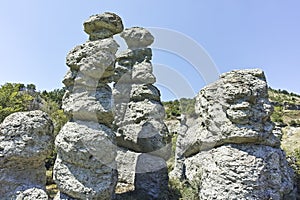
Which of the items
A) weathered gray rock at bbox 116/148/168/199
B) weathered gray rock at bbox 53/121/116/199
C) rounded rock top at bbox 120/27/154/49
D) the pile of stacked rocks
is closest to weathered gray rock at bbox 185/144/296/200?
Answer: weathered gray rock at bbox 53/121/116/199

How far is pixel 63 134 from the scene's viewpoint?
755 centimetres

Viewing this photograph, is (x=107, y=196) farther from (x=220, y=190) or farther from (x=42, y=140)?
(x=220, y=190)

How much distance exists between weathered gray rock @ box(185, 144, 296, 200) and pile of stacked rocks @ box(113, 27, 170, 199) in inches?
170

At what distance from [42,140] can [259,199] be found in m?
5.14

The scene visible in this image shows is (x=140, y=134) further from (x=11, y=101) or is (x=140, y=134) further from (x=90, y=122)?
(x=11, y=101)

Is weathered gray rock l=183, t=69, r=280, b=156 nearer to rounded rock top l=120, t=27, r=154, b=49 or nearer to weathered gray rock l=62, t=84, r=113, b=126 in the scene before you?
weathered gray rock l=62, t=84, r=113, b=126

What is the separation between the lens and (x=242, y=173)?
5.97m

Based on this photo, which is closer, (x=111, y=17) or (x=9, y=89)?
(x=111, y=17)

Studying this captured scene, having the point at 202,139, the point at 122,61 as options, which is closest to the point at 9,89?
the point at 122,61

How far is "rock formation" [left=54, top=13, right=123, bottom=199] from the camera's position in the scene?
281 inches

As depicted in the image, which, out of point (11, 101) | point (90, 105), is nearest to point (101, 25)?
point (90, 105)

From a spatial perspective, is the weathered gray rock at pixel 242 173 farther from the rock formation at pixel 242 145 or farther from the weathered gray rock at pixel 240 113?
the weathered gray rock at pixel 240 113

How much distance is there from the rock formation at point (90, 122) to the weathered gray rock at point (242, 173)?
2433 mm

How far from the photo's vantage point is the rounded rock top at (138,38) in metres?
12.7
